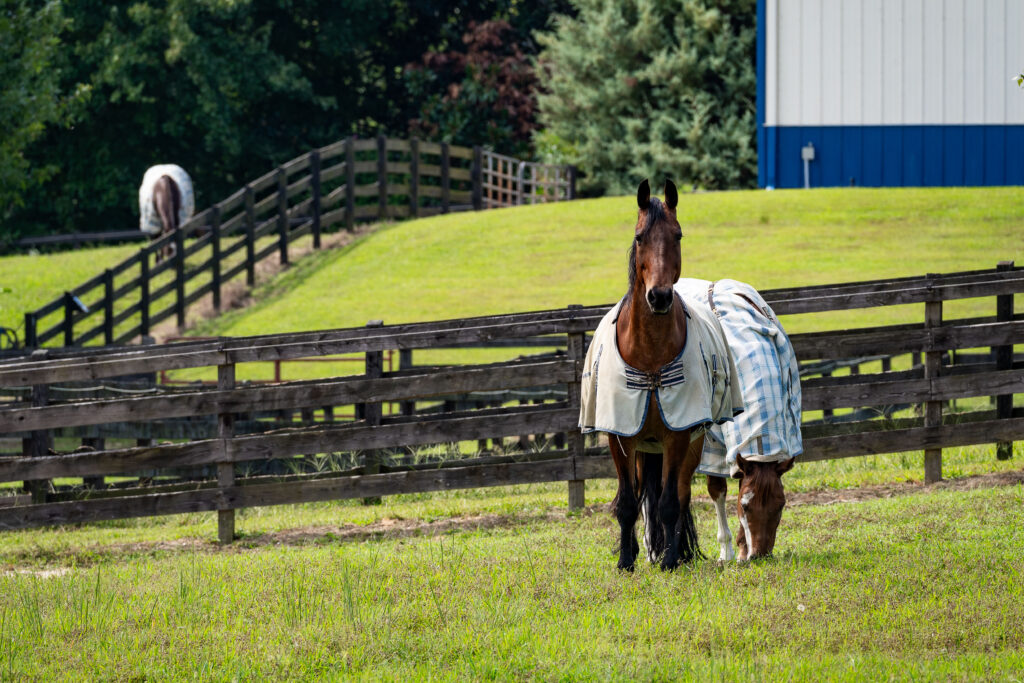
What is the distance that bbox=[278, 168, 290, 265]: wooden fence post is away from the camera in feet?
87.5

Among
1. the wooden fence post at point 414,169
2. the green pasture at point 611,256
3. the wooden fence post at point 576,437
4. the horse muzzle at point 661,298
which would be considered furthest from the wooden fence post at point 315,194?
the horse muzzle at point 661,298

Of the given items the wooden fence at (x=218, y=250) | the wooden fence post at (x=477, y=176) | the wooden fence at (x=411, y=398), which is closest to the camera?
the wooden fence at (x=411, y=398)

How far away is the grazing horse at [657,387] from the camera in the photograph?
22.3 feet

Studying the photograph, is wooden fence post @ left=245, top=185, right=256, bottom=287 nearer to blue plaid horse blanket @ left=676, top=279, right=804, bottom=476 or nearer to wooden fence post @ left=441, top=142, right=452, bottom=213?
wooden fence post @ left=441, top=142, right=452, bottom=213

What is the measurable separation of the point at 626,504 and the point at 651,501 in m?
0.20

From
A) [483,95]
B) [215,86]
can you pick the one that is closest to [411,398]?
[215,86]

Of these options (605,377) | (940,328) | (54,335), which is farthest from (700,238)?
(605,377)

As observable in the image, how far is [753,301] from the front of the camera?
829 centimetres

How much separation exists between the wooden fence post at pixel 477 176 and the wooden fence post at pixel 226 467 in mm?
22739

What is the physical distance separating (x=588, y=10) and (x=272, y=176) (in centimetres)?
1614

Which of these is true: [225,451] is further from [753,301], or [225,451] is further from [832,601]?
[832,601]

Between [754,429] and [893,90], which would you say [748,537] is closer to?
[754,429]

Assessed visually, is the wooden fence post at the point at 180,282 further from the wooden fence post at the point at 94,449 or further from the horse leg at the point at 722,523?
the horse leg at the point at 722,523

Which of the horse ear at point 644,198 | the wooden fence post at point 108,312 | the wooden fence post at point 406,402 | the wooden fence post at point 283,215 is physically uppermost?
the wooden fence post at point 283,215
